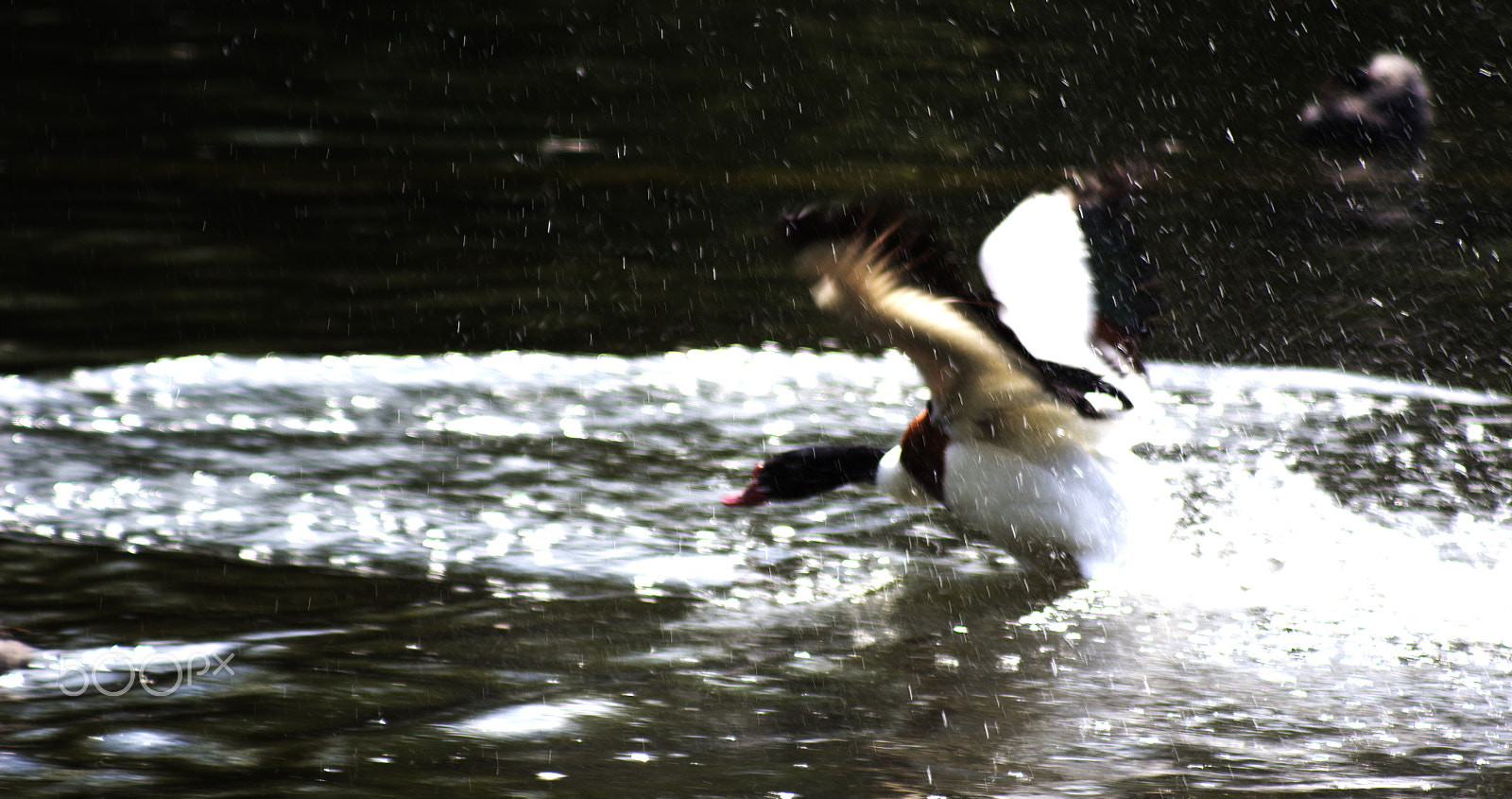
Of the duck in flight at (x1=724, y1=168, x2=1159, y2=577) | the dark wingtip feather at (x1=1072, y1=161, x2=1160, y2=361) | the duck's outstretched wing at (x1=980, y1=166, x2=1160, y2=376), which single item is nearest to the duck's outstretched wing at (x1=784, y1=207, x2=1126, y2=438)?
the duck in flight at (x1=724, y1=168, x2=1159, y2=577)

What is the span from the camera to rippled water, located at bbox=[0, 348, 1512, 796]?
2525 millimetres

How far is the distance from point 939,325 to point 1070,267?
2.44 feet

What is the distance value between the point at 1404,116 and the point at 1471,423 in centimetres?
488

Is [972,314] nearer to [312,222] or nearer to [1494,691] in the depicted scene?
[1494,691]

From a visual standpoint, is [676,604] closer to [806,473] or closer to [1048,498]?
[806,473]

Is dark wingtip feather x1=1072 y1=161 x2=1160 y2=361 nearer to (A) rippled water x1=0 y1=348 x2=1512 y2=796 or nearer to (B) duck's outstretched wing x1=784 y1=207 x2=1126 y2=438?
(B) duck's outstretched wing x1=784 y1=207 x2=1126 y2=438

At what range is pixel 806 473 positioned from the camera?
12.4ft

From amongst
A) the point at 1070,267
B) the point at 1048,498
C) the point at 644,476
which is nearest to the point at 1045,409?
the point at 1048,498

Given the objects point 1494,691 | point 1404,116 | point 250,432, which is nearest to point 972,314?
point 1494,691

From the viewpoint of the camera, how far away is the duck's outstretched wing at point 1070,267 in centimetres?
352

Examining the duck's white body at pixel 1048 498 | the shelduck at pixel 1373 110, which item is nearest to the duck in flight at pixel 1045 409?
the duck's white body at pixel 1048 498

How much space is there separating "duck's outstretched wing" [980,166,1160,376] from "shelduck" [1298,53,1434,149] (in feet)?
19.6

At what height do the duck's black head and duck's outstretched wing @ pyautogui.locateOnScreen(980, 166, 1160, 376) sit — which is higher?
duck's outstretched wing @ pyautogui.locateOnScreen(980, 166, 1160, 376)

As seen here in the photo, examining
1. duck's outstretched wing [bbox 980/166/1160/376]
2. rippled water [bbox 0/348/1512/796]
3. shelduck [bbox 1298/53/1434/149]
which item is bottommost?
rippled water [bbox 0/348/1512/796]
